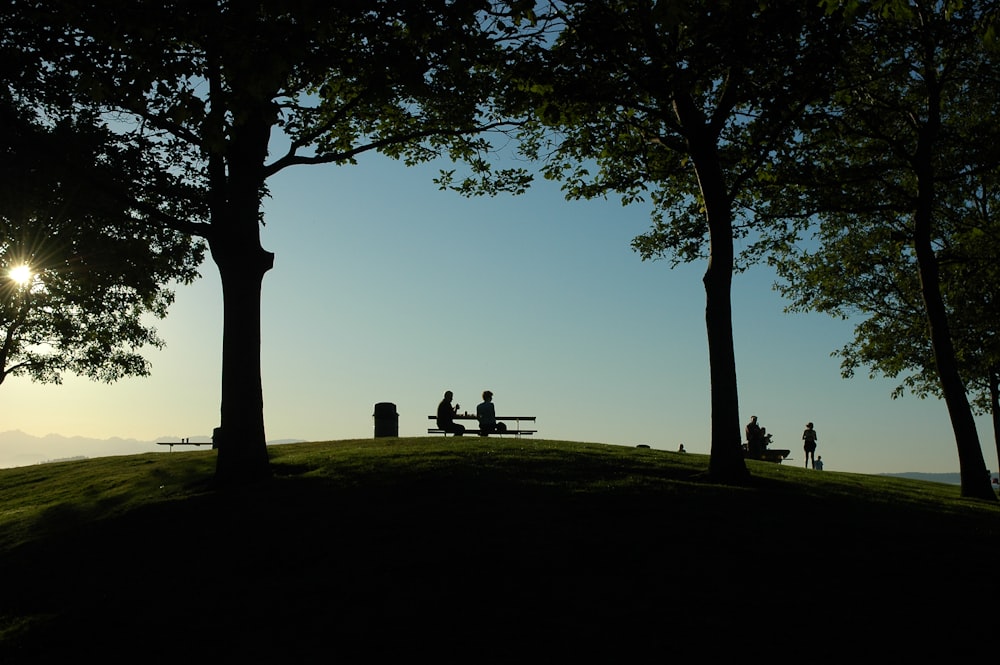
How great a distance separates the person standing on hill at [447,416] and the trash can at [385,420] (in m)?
3.00

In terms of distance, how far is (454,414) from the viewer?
99.5 ft

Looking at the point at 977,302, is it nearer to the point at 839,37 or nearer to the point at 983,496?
the point at 983,496

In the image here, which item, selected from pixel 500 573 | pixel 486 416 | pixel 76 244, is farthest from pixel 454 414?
pixel 500 573

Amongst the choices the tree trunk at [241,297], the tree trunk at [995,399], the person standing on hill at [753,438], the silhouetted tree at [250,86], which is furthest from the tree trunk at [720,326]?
the tree trunk at [995,399]

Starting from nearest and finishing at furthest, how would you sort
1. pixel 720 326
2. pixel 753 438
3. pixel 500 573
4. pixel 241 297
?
1. pixel 500 573
2. pixel 720 326
3. pixel 241 297
4. pixel 753 438

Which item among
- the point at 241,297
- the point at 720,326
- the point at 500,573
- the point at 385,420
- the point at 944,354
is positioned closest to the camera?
the point at 500,573

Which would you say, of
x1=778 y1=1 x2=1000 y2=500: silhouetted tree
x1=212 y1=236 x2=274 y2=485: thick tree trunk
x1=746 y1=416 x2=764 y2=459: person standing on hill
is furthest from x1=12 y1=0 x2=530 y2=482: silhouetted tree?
x1=746 y1=416 x2=764 y2=459: person standing on hill

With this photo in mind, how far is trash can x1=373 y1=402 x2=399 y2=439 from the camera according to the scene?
102 feet

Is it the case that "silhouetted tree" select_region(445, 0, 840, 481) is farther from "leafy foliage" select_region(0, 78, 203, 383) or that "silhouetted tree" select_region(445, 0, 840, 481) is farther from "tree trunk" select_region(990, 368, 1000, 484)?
"tree trunk" select_region(990, 368, 1000, 484)

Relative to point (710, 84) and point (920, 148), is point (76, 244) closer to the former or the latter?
point (710, 84)

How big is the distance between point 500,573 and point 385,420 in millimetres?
22157

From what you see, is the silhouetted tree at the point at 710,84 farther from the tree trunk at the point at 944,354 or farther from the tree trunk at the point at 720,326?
the tree trunk at the point at 944,354

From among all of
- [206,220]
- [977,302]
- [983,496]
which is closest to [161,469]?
[206,220]

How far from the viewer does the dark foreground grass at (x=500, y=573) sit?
314 inches
